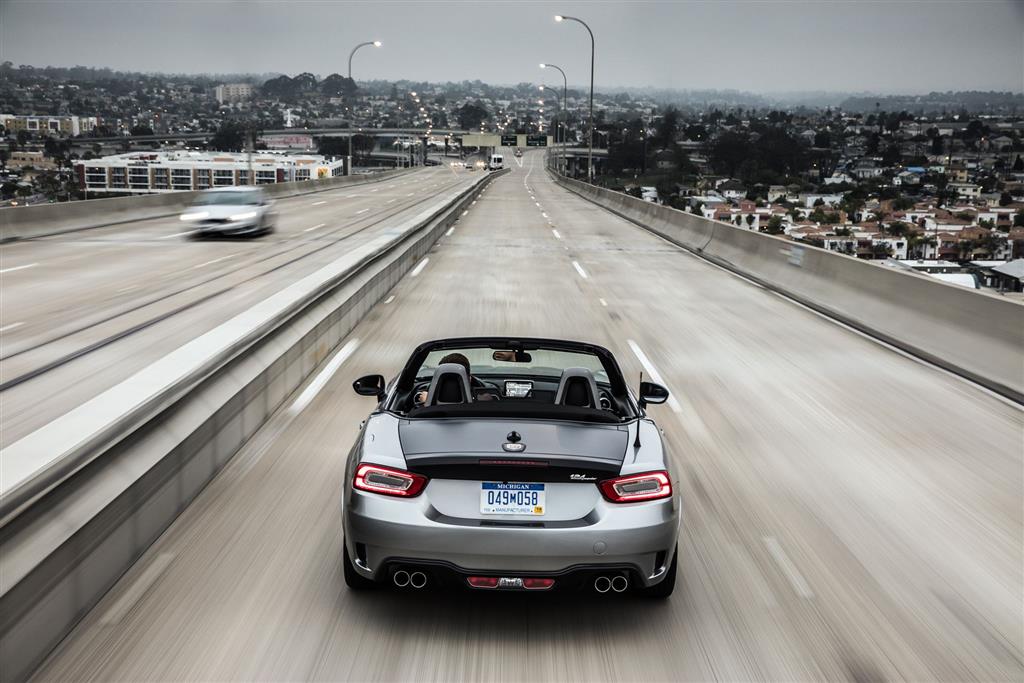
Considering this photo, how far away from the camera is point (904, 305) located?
1422 centimetres

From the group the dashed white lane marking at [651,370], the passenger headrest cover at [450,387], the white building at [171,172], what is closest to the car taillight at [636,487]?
the passenger headrest cover at [450,387]

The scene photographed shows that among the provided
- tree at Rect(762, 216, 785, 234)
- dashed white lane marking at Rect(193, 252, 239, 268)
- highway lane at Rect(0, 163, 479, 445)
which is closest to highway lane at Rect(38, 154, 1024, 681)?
highway lane at Rect(0, 163, 479, 445)

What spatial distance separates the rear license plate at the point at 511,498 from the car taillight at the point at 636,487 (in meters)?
0.29

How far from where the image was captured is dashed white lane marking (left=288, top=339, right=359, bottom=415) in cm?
945

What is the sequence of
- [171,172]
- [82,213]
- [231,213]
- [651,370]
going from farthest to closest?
[171,172] → [82,213] → [231,213] → [651,370]

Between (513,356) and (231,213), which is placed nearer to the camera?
(513,356)

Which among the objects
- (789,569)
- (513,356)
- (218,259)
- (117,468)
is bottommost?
(218,259)

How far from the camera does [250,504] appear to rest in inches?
253

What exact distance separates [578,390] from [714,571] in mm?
1297

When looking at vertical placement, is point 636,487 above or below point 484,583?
above

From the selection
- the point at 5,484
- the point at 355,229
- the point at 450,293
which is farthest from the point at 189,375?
the point at 355,229

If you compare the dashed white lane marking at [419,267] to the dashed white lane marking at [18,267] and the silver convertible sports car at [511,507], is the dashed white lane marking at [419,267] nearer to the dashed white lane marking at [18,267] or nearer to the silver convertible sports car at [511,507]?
the dashed white lane marking at [18,267]

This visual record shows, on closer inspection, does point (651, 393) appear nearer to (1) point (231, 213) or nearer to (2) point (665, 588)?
(2) point (665, 588)

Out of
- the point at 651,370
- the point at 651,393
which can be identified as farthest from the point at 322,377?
the point at 651,393
